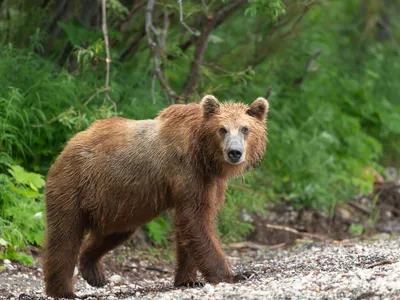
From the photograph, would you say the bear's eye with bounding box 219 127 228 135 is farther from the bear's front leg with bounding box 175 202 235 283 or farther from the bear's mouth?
the bear's front leg with bounding box 175 202 235 283

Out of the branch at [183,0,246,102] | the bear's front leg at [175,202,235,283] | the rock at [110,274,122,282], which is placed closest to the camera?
the bear's front leg at [175,202,235,283]

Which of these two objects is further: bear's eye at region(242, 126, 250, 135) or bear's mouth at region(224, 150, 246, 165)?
bear's eye at region(242, 126, 250, 135)

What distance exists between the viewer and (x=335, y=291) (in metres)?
5.44

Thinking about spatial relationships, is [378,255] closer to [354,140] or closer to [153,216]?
[153,216]

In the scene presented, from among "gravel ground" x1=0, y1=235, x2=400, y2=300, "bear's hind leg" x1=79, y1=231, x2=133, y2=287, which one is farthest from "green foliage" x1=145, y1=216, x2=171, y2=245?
"bear's hind leg" x1=79, y1=231, x2=133, y2=287

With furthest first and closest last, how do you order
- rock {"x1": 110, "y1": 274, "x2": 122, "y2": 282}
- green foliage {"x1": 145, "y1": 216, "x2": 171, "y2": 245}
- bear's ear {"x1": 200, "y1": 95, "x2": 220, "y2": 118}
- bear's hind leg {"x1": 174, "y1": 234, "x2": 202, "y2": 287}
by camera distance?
green foliage {"x1": 145, "y1": 216, "x2": 171, "y2": 245} → rock {"x1": 110, "y1": 274, "x2": 122, "y2": 282} → bear's hind leg {"x1": 174, "y1": 234, "x2": 202, "y2": 287} → bear's ear {"x1": 200, "y1": 95, "x2": 220, "y2": 118}

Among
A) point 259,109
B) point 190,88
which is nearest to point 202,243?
point 259,109

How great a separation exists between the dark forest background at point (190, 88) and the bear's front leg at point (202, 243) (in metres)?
2.16

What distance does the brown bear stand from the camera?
22.2ft

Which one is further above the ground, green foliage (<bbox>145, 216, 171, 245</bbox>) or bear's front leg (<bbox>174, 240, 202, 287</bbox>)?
bear's front leg (<bbox>174, 240, 202, 287</bbox>)

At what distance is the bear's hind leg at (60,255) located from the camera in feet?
23.2

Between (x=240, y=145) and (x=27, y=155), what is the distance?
351 centimetres

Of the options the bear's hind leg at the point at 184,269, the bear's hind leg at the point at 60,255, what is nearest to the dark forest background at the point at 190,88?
the bear's hind leg at the point at 60,255

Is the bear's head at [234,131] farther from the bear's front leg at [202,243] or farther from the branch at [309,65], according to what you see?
the branch at [309,65]
